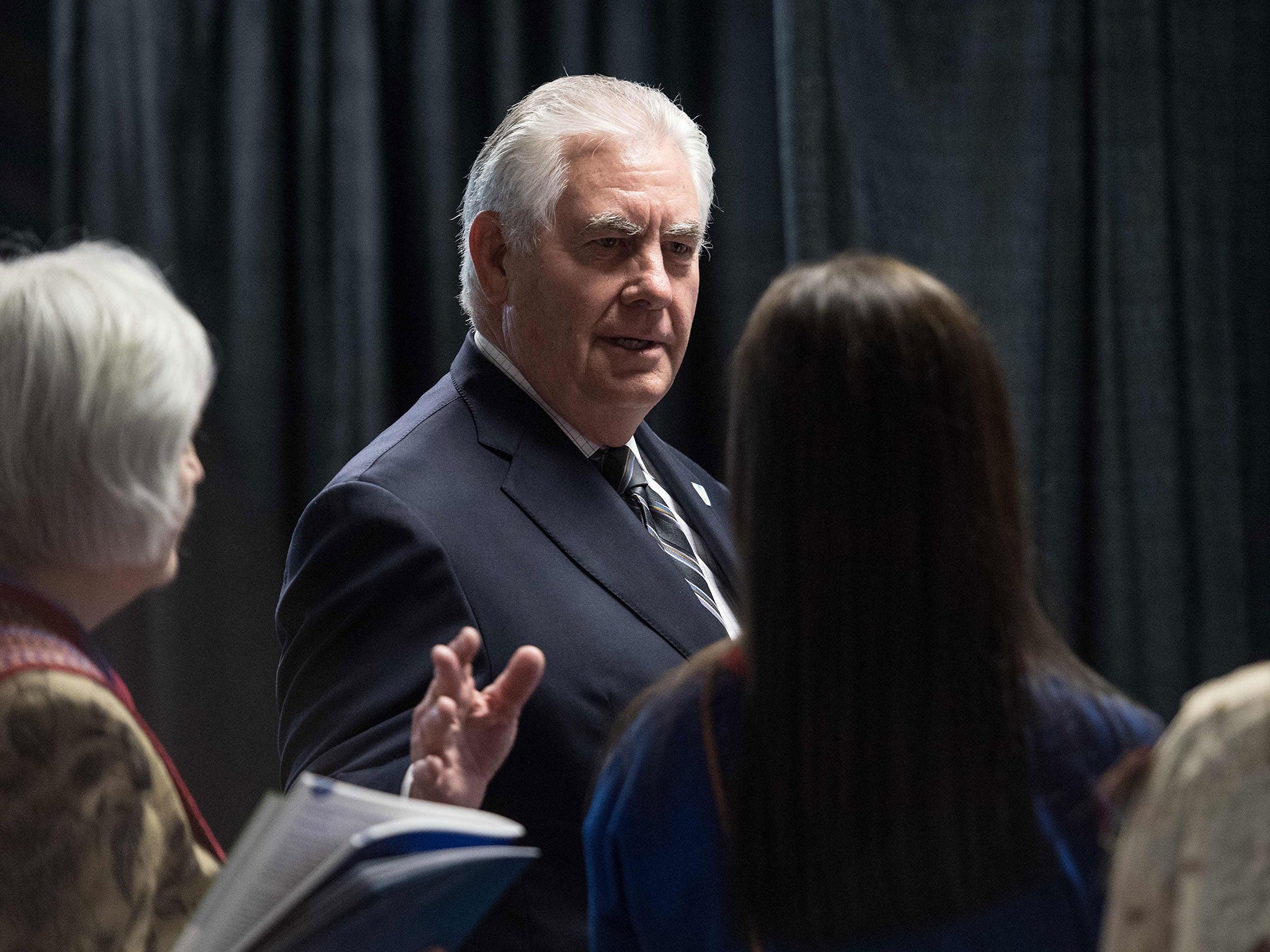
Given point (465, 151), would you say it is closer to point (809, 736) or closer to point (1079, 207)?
point (1079, 207)

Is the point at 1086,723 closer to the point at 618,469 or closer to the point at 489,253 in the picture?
the point at 618,469

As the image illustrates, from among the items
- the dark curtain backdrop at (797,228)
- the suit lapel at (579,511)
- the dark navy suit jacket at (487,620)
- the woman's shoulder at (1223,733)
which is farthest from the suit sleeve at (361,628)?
the dark curtain backdrop at (797,228)

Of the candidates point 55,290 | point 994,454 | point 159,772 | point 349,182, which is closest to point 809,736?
point 994,454

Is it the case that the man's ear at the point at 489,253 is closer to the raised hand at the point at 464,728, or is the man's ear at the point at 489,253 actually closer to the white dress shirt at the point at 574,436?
the white dress shirt at the point at 574,436

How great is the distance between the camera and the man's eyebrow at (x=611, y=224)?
6.03 ft

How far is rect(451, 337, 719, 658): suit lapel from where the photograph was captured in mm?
1661

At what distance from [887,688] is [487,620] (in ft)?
2.35

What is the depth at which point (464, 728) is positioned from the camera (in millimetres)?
1253

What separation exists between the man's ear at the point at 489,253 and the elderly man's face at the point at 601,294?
19 millimetres

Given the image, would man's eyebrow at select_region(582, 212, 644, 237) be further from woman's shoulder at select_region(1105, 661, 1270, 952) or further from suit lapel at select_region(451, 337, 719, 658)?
woman's shoulder at select_region(1105, 661, 1270, 952)

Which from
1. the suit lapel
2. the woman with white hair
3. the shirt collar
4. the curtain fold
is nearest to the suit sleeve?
the suit lapel

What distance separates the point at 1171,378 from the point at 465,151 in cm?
153

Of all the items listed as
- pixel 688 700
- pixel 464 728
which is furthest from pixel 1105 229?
pixel 688 700

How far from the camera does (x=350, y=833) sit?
91 centimetres
